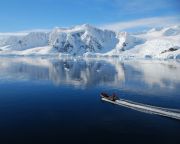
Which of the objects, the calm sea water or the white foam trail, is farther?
the white foam trail

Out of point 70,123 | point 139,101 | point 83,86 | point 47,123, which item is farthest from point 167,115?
point 83,86

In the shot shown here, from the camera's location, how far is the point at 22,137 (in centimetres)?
3934

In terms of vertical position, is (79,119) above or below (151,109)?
below

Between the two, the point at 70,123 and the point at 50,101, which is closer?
the point at 70,123

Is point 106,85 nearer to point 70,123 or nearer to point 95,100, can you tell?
point 95,100

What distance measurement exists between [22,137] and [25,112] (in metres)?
13.2

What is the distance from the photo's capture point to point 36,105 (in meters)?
58.1

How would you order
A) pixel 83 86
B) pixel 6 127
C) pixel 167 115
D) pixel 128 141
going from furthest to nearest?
pixel 83 86, pixel 167 115, pixel 6 127, pixel 128 141

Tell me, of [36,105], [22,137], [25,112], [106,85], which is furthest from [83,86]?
[22,137]

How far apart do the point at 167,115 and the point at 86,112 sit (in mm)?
14389

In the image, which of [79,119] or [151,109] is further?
[151,109]

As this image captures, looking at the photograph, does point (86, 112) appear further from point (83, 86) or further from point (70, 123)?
point (83, 86)

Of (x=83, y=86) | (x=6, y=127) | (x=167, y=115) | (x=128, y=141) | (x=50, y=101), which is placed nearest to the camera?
(x=128, y=141)

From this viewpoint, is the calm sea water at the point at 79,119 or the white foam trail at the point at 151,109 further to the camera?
the white foam trail at the point at 151,109
